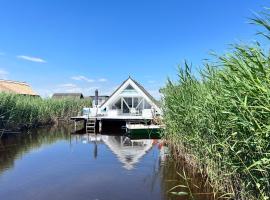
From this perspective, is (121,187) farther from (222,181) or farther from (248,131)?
(248,131)

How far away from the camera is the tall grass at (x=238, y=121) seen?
4089 millimetres

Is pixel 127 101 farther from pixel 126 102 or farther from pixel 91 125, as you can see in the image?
pixel 91 125

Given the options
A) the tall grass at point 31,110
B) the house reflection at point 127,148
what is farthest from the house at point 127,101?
the house reflection at point 127,148

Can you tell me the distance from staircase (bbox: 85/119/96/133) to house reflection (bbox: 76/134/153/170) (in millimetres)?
4311

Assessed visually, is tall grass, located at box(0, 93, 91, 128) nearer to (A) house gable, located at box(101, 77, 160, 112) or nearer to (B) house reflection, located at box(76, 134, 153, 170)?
(B) house reflection, located at box(76, 134, 153, 170)

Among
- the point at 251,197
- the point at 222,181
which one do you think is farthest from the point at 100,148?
the point at 251,197

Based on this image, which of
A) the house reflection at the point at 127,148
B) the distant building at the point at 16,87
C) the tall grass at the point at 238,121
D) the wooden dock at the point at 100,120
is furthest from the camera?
the distant building at the point at 16,87

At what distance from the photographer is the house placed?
26.1 metres

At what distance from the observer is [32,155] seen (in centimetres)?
1413

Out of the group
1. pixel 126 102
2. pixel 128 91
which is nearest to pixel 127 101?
pixel 126 102

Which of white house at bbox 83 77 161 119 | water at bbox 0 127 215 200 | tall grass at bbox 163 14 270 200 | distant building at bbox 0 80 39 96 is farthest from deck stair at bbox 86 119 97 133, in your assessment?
tall grass at bbox 163 14 270 200

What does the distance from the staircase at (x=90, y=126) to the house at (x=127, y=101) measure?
1.43 meters

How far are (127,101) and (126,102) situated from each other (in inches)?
5.1

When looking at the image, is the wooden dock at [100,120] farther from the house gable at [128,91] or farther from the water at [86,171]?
the water at [86,171]
